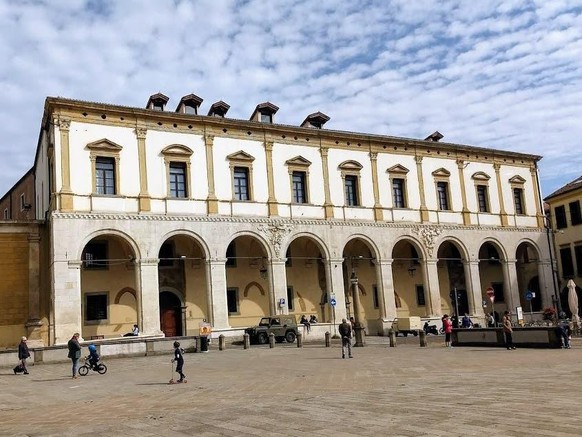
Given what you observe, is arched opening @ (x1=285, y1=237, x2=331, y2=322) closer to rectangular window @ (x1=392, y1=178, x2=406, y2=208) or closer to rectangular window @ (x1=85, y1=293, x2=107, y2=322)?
rectangular window @ (x1=392, y1=178, x2=406, y2=208)

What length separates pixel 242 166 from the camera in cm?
3083

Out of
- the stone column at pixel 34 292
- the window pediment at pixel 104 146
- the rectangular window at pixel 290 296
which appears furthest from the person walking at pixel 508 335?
the stone column at pixel 34 292

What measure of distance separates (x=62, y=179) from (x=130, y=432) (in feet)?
64.4

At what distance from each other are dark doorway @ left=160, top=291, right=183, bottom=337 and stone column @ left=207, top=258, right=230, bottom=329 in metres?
2.67

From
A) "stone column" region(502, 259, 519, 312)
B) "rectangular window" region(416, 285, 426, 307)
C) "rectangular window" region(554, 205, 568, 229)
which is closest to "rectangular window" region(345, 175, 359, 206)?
"rectangular window" region(416, 285, 426, 307)

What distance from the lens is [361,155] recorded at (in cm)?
3462

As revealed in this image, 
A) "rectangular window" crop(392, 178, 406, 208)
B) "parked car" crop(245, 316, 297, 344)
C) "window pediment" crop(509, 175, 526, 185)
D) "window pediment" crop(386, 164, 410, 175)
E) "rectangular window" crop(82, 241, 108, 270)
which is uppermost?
"window pediment" crop(386, 164, 410, 175)

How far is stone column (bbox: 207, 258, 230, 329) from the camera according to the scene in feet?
94.0

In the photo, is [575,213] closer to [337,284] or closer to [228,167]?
[337,284]

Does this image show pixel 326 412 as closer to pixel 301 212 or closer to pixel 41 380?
pixel 41 380

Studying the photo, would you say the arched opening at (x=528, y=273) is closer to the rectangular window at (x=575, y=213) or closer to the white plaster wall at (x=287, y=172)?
the rectangular window at (x=575, y=213)

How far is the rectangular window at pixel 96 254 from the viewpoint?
28.5 meters

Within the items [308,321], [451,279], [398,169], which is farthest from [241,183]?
[451,279]

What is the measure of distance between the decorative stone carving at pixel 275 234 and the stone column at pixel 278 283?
48 cm
